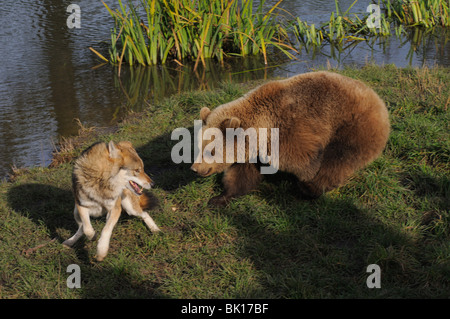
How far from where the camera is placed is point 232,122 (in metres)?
5.08

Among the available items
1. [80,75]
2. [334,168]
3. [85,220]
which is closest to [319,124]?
[334,168]

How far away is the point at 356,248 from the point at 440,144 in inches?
74.6

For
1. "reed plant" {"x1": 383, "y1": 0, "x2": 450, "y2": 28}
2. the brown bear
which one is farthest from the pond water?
the brown bear

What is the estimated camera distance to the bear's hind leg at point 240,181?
5414 mm

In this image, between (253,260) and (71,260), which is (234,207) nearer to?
(253,260)

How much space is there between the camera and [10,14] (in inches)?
570

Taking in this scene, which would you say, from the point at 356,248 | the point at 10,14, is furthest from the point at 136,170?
the point at 10,14

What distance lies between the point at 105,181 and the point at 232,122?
1.43 meters

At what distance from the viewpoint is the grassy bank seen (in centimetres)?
412

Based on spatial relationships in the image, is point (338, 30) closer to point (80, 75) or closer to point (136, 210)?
point (80, 75)

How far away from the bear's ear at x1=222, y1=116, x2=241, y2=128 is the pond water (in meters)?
3.54

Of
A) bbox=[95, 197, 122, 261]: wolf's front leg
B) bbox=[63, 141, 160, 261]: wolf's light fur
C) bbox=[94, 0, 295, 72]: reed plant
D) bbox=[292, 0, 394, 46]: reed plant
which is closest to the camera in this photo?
bbox=[95, 197, 122, 261]: wolf's front leg

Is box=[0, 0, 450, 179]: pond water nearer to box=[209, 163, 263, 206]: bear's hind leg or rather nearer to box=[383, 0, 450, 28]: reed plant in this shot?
box=[383, 0, 450, 28]: reed plant
